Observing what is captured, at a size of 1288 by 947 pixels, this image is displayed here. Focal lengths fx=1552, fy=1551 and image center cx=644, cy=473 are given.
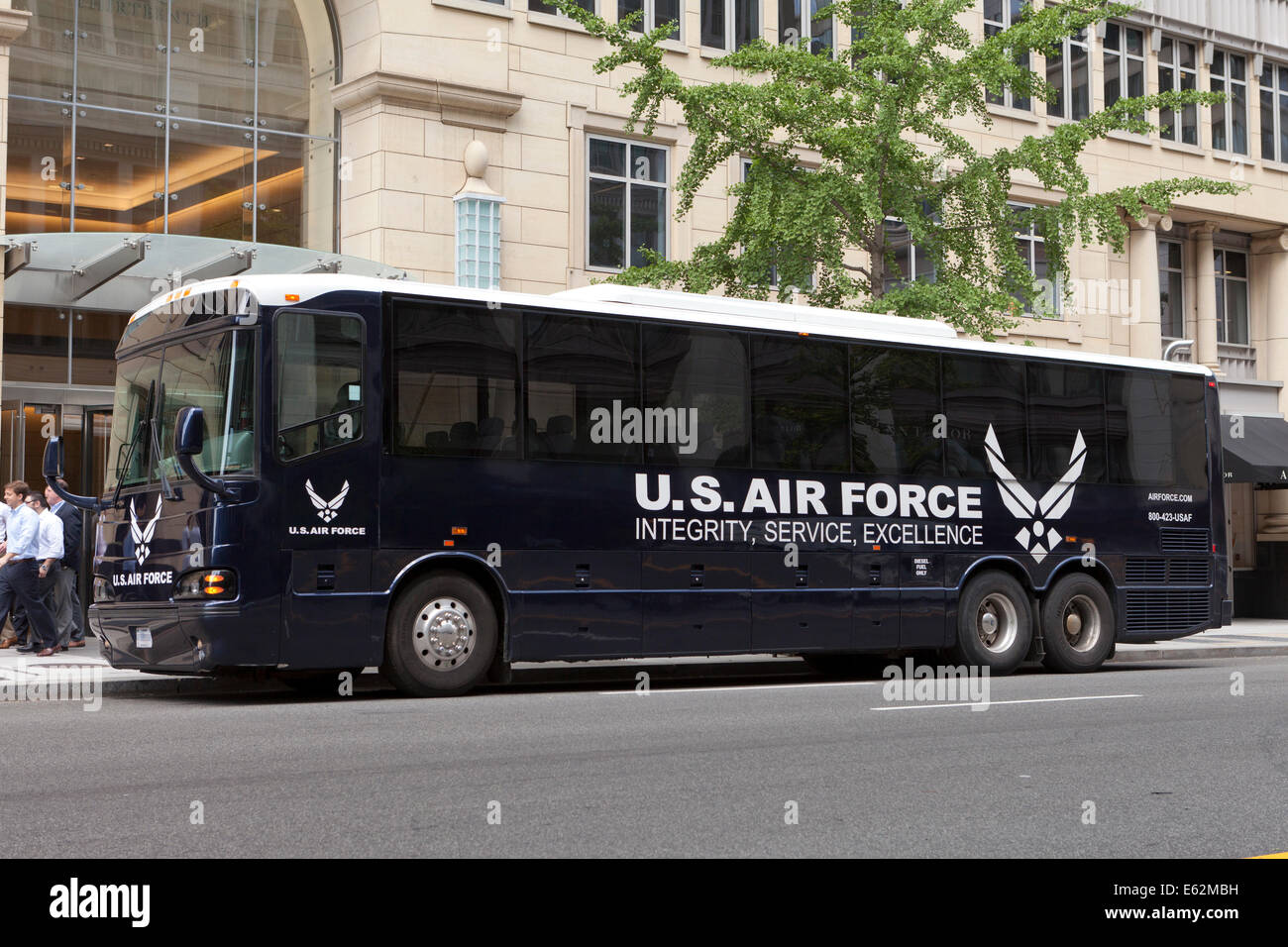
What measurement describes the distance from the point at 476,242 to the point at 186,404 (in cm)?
1094

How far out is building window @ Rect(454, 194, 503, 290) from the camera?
22.8m

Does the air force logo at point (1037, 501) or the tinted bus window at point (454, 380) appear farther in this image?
the air force logo at point (1037, 501)

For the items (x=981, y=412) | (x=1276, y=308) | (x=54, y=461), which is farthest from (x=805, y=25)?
(x=54, y=461)

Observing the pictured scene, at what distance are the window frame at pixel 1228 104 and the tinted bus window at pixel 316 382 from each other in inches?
1070

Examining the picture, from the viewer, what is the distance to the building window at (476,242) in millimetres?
22844

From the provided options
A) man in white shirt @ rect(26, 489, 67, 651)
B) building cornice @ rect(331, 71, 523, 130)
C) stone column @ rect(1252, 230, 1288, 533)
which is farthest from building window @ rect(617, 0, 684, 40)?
stone column @ rect(1252, 230, 1288, 533)

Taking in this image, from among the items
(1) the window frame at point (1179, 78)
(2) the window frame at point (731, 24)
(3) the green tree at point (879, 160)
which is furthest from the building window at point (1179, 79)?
(3) the green tree at point (879, 160)

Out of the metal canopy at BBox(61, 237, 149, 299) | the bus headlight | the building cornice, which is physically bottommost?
the bus headlight

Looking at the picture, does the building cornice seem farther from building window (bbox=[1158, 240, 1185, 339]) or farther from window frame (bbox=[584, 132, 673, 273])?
building window (bbox=[1158, 240, 1185, 339])

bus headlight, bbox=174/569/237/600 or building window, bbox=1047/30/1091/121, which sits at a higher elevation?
building window, bbox=1047/30/1091/121

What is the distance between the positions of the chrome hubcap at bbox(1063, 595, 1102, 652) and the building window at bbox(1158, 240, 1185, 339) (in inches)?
739

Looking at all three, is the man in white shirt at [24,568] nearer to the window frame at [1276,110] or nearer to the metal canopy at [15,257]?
the metal canopy at [15,257]

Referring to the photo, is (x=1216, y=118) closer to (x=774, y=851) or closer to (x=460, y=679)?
(x=460, y=679)
